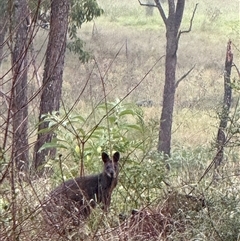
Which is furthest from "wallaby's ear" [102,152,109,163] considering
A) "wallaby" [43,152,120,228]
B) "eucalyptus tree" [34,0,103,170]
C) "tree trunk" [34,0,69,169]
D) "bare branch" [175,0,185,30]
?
"bare branch" [175,0,185,30]

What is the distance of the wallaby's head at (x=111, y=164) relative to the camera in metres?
6.16

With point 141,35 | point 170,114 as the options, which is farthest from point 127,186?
point 141,35

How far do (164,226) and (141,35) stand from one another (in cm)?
3249

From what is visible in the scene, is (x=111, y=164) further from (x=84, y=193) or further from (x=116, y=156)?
(x=84, y=193)

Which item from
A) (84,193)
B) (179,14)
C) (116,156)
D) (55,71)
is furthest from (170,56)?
(84,193)

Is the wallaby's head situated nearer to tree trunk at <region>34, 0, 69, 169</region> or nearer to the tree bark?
tree trunk at <region>34, 0, 69, 169</region>

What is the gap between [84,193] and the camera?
19.2ft

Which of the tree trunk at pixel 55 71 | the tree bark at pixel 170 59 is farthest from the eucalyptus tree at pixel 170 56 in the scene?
the tree trunk at pixel 55 71

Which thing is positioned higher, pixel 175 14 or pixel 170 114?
pixel 175 14

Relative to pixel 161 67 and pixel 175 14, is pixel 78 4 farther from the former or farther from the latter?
pixel 161 67

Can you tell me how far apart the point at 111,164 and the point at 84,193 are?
0.46 meters

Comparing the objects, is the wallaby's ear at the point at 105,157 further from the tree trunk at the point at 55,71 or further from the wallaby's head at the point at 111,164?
the tree trunk at the point at 55,71

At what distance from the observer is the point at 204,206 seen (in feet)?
18.5

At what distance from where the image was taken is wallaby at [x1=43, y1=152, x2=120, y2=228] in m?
5.16
